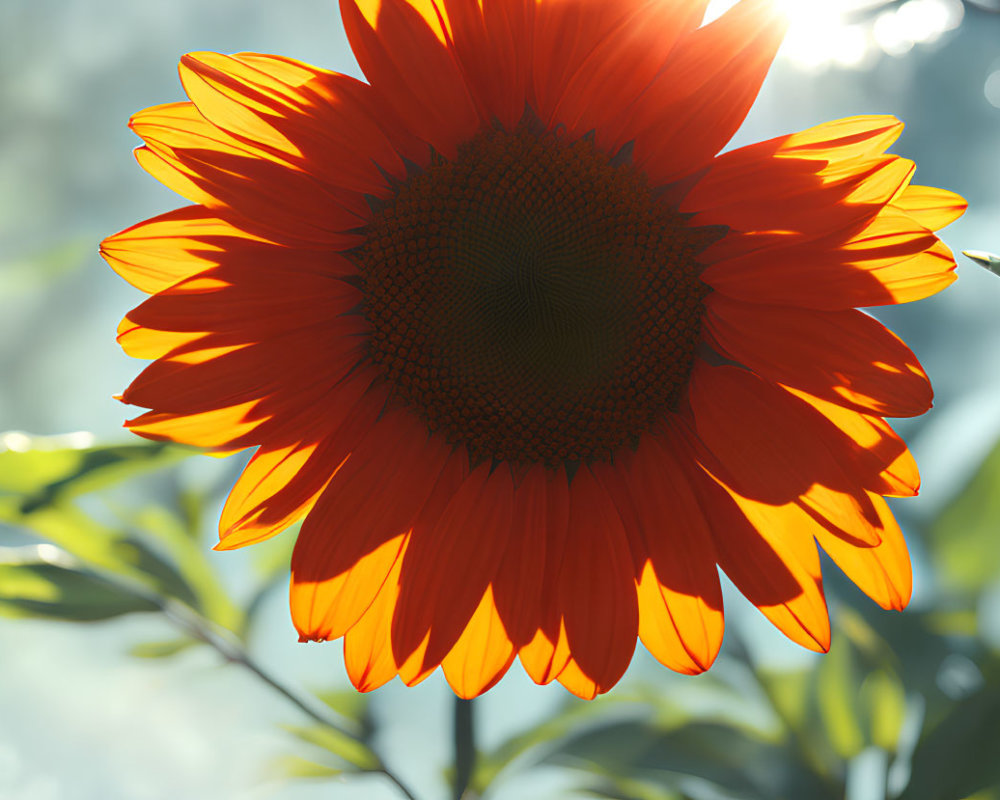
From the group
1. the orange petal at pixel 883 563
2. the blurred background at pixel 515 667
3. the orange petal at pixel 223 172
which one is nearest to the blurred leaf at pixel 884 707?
the blurred background at pixel 515 667

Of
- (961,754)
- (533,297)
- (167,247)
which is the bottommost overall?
(961,754)

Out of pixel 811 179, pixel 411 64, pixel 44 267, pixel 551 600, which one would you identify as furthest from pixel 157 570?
pixel 811 179

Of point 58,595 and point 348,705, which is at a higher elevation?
point 58,595

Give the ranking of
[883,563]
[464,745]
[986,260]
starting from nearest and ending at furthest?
[986,260] → [883,563] → [464,745]

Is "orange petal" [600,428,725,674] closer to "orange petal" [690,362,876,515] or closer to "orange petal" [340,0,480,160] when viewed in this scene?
"orange petal" [690,362,876,515]

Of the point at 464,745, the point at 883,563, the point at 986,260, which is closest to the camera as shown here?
the point at 986,260

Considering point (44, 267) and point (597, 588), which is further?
point (44, 267)

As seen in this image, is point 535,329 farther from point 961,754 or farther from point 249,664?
point 961,754
